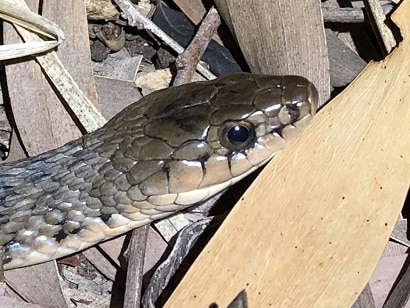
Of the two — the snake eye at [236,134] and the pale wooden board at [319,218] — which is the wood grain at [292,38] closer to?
the pale wooden board at [319,218]

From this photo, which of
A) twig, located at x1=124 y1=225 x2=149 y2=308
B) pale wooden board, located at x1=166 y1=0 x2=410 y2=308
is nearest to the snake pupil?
pale wooden board, located at x1=166 y1=0 x2=410 y2=308

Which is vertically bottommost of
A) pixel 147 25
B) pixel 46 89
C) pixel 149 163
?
pixel 149 163

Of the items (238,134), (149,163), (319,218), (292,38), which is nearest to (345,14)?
(292,38)

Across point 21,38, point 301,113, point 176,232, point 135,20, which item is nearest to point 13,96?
point 21,38

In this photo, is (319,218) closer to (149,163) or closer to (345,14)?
(149,163)

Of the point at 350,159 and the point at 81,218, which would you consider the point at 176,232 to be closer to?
the point at 81,218

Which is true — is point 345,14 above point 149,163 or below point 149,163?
above
